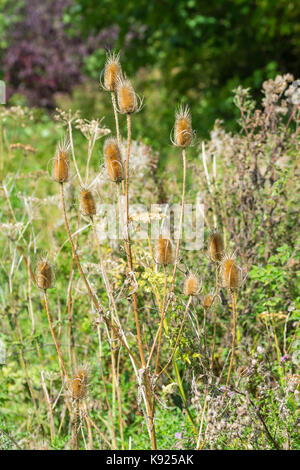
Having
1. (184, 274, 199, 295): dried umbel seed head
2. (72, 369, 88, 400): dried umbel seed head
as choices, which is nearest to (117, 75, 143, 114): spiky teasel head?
(184, 274, 199, 295): dried umbel seed head

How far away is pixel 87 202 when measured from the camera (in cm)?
153

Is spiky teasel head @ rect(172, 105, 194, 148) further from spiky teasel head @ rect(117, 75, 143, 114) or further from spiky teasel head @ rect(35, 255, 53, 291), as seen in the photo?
spiky teasel head @ rect(35, 255, 53, 291)

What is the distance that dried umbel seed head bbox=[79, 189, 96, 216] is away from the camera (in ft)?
5.00

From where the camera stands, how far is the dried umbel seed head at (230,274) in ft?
4.93

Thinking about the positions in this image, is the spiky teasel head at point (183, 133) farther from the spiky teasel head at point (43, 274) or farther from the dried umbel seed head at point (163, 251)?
the spiky teasel head at point (43, 274)

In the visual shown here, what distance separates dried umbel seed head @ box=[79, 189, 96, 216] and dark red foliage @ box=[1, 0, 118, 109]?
8.52 m

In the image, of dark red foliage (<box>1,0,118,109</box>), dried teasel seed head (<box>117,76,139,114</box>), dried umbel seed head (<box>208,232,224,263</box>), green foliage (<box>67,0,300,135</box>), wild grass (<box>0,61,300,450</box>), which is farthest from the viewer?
dark red foliage (<box>1,0,118,109</box>)

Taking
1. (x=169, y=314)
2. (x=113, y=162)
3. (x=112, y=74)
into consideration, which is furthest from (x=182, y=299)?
(x=112, y=74)

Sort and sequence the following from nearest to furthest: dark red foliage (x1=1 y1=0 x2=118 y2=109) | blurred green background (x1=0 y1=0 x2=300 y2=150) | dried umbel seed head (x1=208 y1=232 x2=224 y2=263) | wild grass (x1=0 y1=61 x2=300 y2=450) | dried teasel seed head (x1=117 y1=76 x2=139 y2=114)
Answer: dried teasel seed head (x1=117 y1=76 x2=139 y2=114) → dried umbel seed head (x1=208 y1=232 x2=224 y2=263) → wild grass (x1=0 y1=61 x2=300 y2=450) → blurred green background (x1=0 y1=0 x2=300 y2=150) → dark red foliage (x1=1 y1=0 x2=118 y2=109)

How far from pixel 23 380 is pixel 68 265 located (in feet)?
1.72

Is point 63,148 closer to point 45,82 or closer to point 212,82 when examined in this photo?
point 212,82
